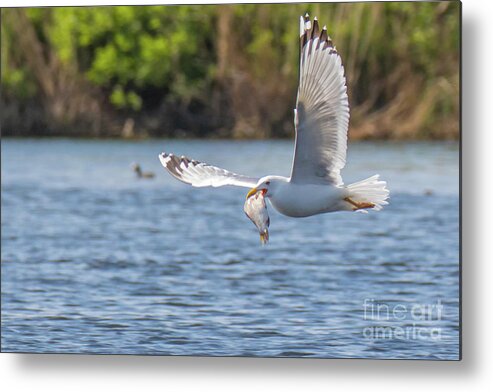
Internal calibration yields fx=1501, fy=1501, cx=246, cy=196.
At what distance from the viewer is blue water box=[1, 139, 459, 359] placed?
5.35m

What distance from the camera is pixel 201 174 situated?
460 centimetres

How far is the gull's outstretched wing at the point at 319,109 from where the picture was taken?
4.20 metres

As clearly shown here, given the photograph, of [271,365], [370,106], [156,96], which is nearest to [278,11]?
[370,106]

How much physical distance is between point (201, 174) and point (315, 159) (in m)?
0.37

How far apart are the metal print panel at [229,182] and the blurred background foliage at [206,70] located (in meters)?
0.02

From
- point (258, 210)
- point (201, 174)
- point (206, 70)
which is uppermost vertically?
point (206, 70)

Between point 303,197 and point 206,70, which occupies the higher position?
point 206,70

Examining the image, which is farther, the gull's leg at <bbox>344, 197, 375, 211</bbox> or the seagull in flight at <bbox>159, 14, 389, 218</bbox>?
the gull's leg at <bbox>344, 197, 375, 211</bbox>

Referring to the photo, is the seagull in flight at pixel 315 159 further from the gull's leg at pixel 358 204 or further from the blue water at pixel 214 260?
the blue water at pixel 214 260

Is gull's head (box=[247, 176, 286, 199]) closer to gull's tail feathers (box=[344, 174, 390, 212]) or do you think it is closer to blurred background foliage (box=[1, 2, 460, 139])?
gull's tail feathers (box=[344, 174, 390, 212])

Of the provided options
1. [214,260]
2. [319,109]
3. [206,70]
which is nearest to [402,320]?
[319,109]

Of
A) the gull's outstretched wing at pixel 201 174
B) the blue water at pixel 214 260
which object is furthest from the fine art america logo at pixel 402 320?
the gull's outstretched wing at pixel 201 174

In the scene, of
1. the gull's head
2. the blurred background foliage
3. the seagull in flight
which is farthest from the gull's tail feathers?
the blurred background foliage

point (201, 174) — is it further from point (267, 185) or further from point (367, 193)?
point (367, 193)
